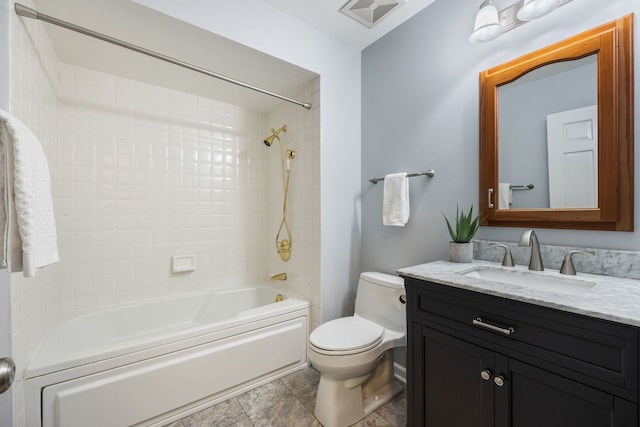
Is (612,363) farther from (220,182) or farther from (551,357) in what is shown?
(220,182)

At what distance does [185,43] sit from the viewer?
162 cm

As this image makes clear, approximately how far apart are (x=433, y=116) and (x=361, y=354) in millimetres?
1472

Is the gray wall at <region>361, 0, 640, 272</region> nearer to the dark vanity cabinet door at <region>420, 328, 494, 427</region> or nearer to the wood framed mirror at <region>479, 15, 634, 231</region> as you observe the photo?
the wood framed mirror at <region>479, 15, 634, 231</region>

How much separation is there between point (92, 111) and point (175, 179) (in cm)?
69

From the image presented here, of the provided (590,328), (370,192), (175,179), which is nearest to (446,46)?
(370,192)

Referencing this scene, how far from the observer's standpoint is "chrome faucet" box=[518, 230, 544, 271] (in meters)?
1.19

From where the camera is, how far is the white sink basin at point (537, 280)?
1.06m

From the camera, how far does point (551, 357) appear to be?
81 cm

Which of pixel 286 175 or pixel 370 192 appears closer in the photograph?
pixel 370 192

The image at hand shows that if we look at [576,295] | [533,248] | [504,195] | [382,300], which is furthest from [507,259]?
[382,300]

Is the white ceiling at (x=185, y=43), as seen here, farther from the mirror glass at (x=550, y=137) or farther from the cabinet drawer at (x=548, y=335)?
the cabinet drawer at (x=548, y=335)

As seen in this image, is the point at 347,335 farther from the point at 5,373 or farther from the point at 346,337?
A: the point at 5,373

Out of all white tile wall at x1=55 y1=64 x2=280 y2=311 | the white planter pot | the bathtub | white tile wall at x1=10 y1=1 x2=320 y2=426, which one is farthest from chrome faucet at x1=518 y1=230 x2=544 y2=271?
white tile wall at x1=55 y1=64 x2=280 y2=311

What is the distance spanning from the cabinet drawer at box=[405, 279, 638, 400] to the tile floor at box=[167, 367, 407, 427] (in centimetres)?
81
